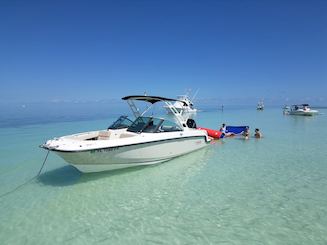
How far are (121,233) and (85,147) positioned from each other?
131 inches

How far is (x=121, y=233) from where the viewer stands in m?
5.03

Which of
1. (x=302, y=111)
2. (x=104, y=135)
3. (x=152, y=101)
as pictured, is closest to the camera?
(x=104, y=135)

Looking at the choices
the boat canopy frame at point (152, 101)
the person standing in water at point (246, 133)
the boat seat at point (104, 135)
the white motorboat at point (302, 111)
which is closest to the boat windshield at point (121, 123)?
the boat canopy frame at point (152, 101)

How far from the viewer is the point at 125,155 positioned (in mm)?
8516

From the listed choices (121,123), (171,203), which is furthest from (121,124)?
(171,203)

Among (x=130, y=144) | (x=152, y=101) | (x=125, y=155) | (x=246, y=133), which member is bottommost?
(x=246, y=133)

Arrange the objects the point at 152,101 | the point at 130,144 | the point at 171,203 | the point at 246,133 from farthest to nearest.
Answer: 1. the point at 246,133
2. the point at 152,101
3. the point at 130,144
4. the point at 171,203

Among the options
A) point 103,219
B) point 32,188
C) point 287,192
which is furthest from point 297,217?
point 32,188

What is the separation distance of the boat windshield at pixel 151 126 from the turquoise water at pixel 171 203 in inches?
61.0

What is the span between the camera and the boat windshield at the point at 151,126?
9.62m

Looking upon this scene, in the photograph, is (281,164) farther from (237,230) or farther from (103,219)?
(103,219)

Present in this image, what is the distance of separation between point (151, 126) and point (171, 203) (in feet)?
13.0

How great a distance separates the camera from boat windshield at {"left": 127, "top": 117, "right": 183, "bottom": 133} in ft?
31.6

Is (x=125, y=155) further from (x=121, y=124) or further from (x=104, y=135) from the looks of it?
(x=121, y=124)
